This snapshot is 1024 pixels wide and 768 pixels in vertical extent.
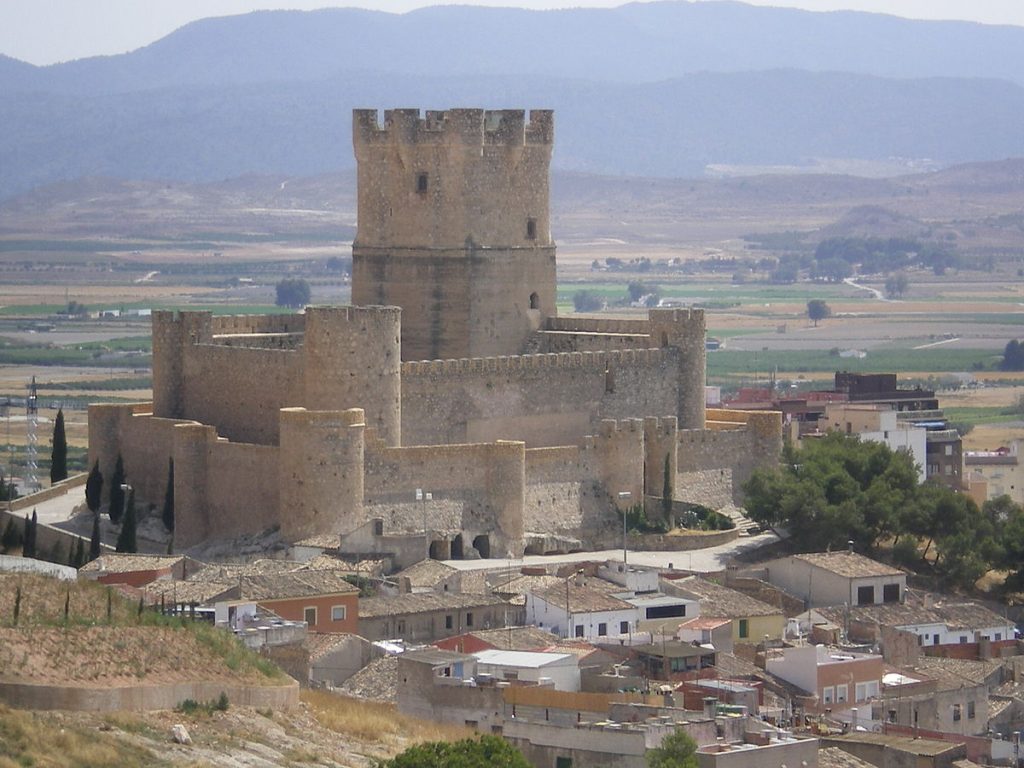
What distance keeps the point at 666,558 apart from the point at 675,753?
59.0ft

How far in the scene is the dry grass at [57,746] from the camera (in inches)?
1133

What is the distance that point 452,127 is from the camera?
5438 centimetres

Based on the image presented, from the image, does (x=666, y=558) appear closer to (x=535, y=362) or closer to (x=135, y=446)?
(x=535, y=362)

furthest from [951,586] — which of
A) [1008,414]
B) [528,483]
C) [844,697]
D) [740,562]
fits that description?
[1008,414]

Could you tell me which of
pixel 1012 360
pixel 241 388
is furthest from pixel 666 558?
pixel 1012 360

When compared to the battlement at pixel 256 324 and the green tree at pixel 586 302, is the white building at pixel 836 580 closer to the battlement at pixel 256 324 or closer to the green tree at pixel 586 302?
the battlement at pixel 256 324

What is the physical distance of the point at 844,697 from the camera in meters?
41.7

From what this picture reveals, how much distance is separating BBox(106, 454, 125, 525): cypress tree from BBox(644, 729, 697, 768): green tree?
65.6ft

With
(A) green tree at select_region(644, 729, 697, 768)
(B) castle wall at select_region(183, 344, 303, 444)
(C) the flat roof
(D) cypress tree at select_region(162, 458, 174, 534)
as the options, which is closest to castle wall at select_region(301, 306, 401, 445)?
(B) castle wall at select_region(183, 344, 303, 444)

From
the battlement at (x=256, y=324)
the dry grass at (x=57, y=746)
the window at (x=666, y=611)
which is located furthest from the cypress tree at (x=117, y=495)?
the dry grass at (x=57, y=746)

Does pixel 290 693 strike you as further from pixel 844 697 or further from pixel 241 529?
pixel 241 529

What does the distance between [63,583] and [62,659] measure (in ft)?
11.9

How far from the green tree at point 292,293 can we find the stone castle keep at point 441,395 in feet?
315

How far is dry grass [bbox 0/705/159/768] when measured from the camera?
28766mm
